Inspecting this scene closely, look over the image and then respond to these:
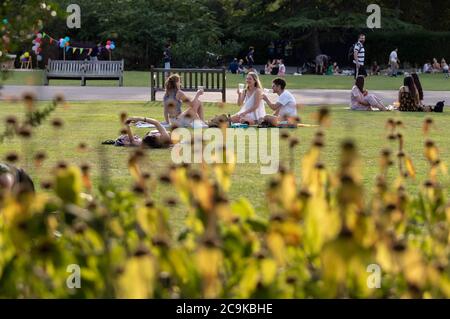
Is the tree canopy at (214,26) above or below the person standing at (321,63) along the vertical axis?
above

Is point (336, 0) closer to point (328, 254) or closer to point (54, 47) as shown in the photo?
point (54, 47)

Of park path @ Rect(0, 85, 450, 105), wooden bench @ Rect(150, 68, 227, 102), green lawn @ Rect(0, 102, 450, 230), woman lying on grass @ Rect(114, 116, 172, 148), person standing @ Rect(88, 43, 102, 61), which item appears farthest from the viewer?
person standing @ Rect(88, 43, 102, 61)

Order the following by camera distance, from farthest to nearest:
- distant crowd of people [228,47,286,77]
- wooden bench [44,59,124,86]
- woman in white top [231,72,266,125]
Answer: distant crowd of people [228,47,286,77]
wooden bench [44,59,124,86]
woman in white top [231,72,266,125]

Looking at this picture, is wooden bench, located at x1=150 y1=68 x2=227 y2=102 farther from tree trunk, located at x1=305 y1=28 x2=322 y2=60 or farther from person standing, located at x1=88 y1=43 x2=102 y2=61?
tree trunk, located at x1=305 y1=28 x2=322 y2=60

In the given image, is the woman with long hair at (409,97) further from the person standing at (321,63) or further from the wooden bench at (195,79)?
the person standing at (321,63)

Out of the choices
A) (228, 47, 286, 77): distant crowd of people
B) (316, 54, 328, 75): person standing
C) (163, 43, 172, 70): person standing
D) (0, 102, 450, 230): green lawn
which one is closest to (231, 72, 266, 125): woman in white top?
(0, 102, 450, 230): green lawn

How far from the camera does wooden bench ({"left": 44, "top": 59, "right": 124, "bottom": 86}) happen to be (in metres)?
35.0

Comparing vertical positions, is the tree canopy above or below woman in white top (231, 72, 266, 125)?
above

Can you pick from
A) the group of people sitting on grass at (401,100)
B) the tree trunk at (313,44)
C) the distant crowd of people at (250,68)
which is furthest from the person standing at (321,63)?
the group of people sitting on grass at (401,100)

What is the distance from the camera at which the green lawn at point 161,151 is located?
11101 millimetres

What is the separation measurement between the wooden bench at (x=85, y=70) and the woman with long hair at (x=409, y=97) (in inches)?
544

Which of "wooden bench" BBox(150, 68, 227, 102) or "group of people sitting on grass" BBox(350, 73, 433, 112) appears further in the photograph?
"wooden bench" BBox(150, 68, 227, 102)

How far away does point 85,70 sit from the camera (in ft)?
116
